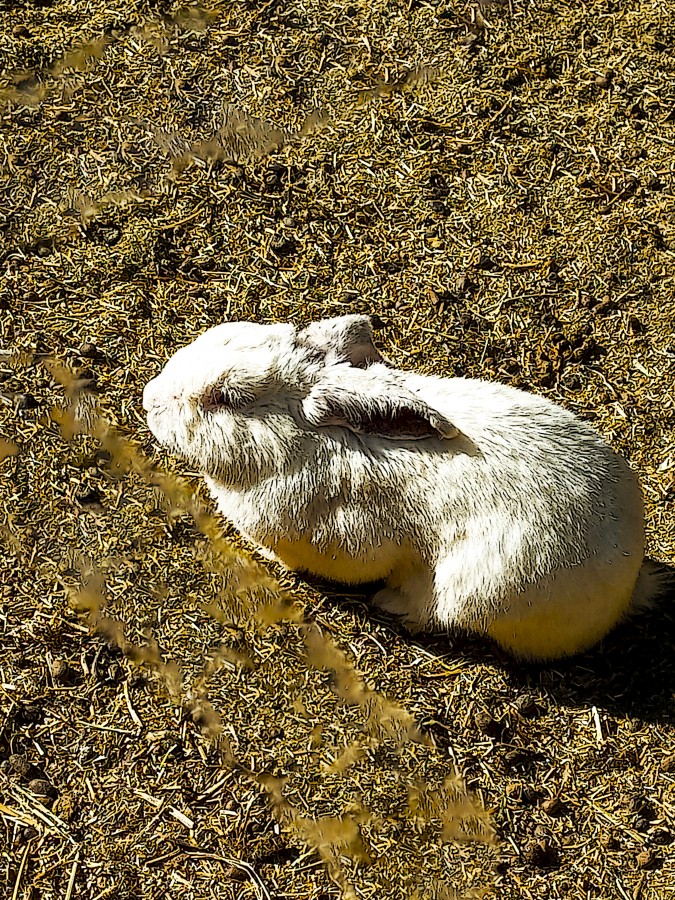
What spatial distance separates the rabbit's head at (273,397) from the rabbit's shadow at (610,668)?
1.19 metres

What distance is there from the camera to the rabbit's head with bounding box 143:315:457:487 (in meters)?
4.38

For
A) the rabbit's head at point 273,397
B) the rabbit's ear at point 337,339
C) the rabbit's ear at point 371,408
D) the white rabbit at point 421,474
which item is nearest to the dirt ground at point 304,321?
the white rabbit at point 421,474

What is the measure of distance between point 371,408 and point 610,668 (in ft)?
6.31

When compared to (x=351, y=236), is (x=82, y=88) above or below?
above

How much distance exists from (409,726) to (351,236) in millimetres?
3195

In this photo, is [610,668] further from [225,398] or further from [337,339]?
[225,398]

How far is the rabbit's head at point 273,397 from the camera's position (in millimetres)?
4375

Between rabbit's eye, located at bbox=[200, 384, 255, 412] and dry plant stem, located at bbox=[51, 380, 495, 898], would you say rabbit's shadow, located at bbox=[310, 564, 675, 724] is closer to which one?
dry plant stem, located at bbox=[51, 380, 495, 898]

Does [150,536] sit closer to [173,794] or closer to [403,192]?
[173,794]

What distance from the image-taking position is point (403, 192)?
6379 millimetres

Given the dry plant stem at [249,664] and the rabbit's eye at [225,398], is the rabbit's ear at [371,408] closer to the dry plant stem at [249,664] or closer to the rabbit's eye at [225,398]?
the rabbit's eye at [225,398]

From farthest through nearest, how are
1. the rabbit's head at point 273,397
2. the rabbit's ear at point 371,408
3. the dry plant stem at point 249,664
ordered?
the dry plant stem at point 249,664 < the rabbit's head at point 273,397 < the rabbit's ear at point 371,408

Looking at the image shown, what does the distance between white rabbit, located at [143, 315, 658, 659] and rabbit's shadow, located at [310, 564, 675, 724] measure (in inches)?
5.7

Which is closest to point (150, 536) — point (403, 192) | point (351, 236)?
point (351, 236)
